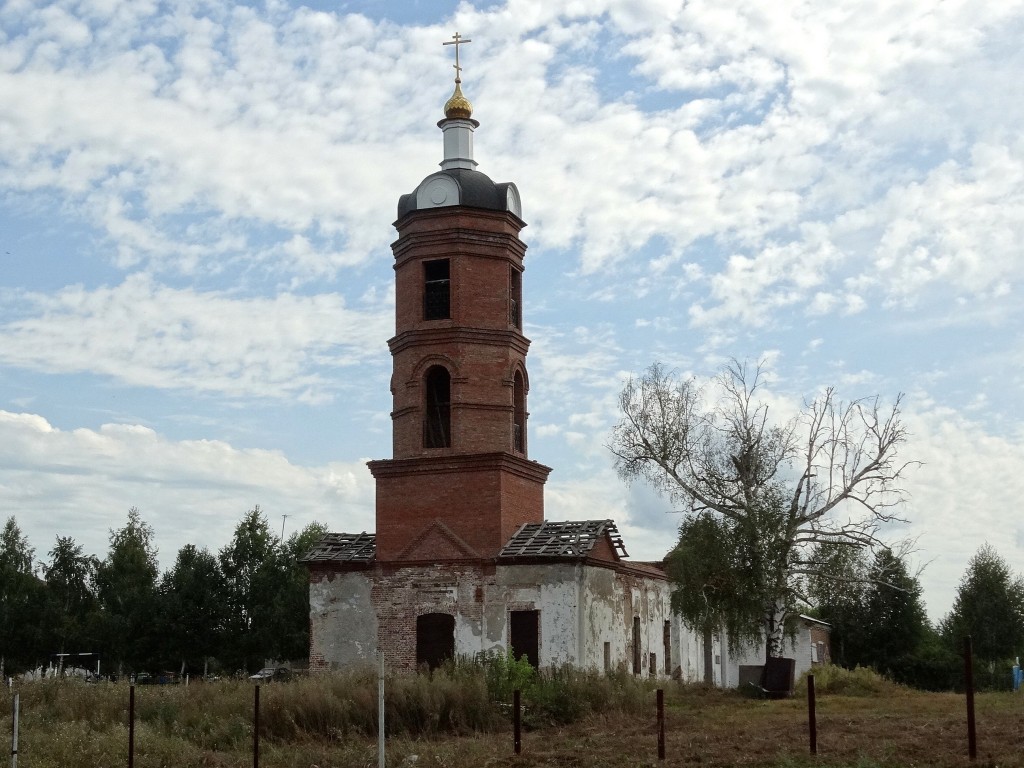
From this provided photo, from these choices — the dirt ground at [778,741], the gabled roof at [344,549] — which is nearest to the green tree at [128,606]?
→ the gabled roof at [344,549]

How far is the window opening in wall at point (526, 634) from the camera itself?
86.6ft

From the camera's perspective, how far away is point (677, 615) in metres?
33.5

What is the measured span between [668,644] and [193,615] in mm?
20579

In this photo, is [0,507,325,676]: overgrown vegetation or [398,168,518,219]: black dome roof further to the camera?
[0,507,325,676]: overgrown vegetation

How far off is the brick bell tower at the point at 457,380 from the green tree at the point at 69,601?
2557cm

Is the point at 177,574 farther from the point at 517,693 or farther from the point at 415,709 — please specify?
the point at 517,693

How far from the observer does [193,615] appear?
45.8 metres

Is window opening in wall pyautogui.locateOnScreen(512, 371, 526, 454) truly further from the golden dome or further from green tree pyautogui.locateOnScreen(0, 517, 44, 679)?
green tree pyautogui.locateOnScreen(0, 517, 44, 679)

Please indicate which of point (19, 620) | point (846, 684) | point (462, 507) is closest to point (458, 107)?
point (462, 507)

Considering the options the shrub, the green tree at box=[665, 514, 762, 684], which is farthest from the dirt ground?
the green tree at box=[665, 514, 762, 684]

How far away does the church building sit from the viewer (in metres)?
26.7

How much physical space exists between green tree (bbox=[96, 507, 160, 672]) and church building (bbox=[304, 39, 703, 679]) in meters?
20.0

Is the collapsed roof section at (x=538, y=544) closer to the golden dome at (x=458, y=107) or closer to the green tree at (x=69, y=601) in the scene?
the golden dome at (x=458, y=107)

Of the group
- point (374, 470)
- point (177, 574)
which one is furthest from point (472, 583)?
point (177, 574)
